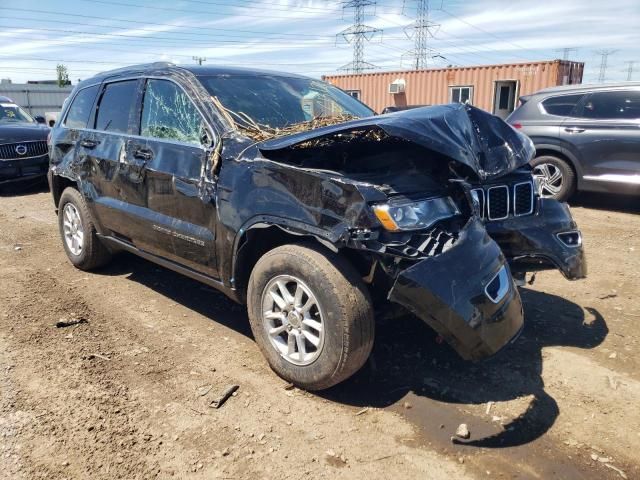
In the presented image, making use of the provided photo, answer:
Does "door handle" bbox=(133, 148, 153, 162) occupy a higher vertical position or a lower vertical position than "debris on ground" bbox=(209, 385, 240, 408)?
higher

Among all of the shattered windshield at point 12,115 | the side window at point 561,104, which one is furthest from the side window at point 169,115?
the shattered windshield at point 12,115

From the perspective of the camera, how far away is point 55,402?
2986 millimetres

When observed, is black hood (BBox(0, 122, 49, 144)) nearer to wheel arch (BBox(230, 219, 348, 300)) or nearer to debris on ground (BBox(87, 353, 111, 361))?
debris on ground (BBox(87, 353, 111, 361))

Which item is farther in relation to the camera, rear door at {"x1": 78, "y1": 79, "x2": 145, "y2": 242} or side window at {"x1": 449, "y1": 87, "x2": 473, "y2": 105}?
side window at {"x1": 449, "y1": 87, "x2": 473, "y2": 105}

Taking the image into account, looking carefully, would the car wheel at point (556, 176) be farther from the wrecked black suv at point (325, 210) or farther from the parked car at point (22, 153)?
the parked car at point (22, 153)

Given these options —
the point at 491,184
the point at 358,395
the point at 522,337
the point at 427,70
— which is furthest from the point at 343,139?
the point at 427,70

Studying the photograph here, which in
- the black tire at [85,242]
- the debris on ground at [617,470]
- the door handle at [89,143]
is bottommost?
the debris on ground at [617,470]

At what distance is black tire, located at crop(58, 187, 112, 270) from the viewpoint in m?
4.83

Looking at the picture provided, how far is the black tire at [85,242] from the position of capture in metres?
4.83

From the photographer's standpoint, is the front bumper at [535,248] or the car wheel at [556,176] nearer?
the front bumper at [535,248]

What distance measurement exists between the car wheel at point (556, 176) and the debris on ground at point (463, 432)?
19.4 feet

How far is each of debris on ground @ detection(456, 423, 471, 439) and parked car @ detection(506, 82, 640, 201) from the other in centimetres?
561

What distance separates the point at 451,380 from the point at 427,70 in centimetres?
1854

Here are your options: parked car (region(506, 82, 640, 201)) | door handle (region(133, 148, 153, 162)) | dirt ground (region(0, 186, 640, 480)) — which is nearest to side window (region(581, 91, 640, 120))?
parked car (region(506, 82, 640, 201))
